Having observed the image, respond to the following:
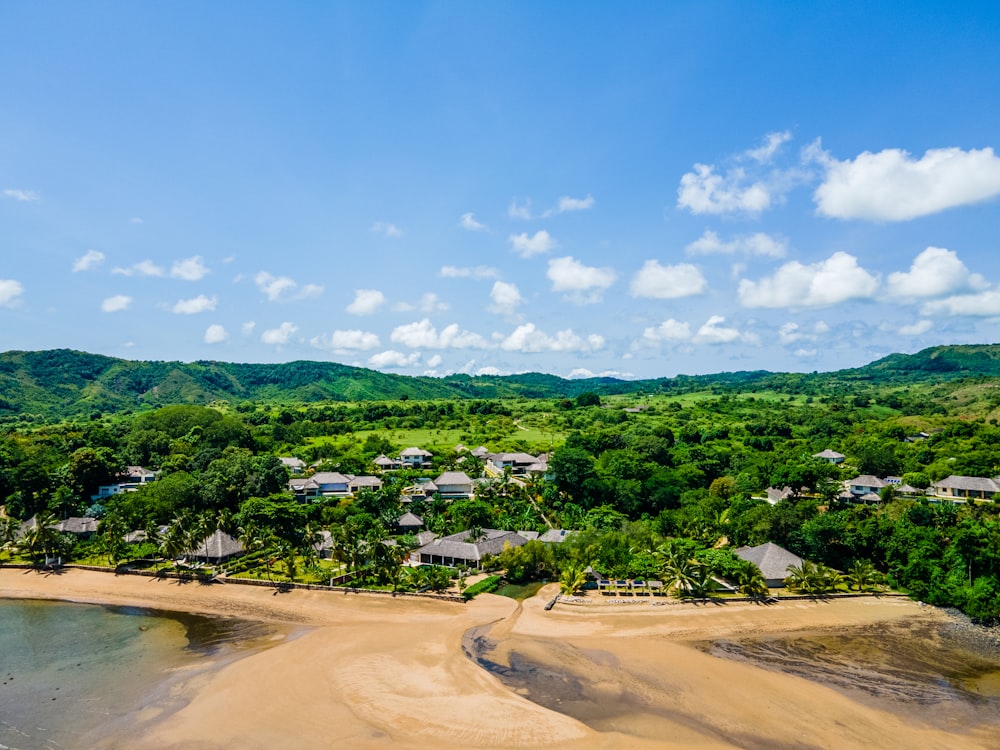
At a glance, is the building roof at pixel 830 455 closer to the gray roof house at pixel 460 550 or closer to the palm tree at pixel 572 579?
the gray roof house at pixel 460 550

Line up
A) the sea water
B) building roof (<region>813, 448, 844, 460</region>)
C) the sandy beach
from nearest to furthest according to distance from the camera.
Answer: the sandy beach
the sea water
building roof (<region>813, 448, 844, 460</region>)

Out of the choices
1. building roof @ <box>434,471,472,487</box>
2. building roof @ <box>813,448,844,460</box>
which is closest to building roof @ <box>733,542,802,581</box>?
building roof @ <box>434,471,472,487</box>

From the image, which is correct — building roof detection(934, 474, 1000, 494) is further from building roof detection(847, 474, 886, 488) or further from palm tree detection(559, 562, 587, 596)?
palm tree detection(559, 562, 587, 596)

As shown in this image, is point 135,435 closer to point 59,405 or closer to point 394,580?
point 394,580

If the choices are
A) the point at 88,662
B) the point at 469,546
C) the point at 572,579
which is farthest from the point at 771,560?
the point at 88,662

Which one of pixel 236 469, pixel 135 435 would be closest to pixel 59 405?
pixel 135 435

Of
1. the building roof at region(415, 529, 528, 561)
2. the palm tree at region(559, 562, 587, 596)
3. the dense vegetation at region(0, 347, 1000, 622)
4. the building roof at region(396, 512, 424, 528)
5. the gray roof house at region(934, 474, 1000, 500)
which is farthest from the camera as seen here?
the gray roof house at region(934, 474, 1000, 500)
